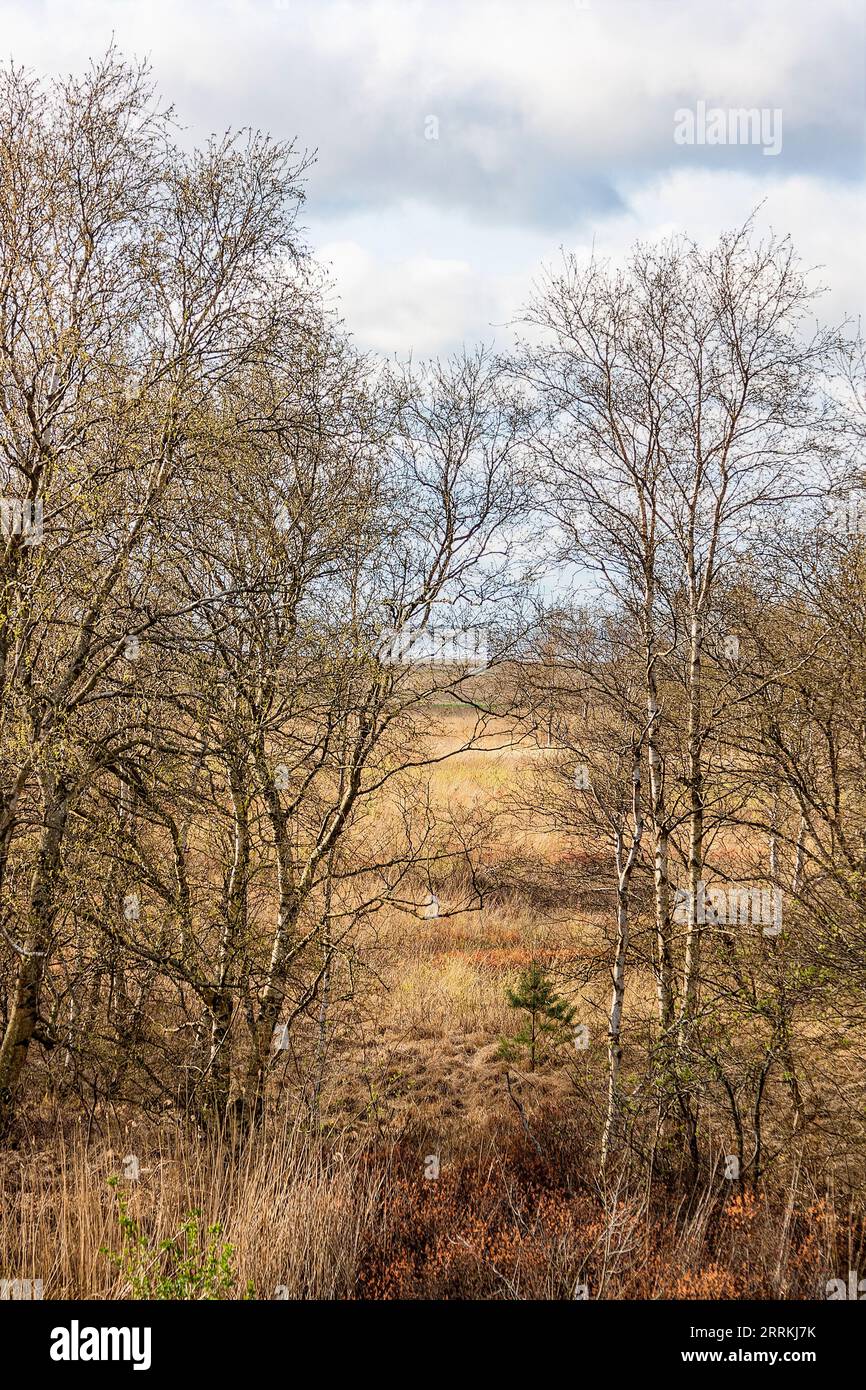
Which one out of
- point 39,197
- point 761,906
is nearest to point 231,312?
point 39,197

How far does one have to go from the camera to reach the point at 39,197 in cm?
577

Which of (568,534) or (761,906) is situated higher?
(568,534)

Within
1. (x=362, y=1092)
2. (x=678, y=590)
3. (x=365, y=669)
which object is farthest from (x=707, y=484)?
(x=362, y=1092)

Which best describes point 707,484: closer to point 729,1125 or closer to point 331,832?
point 331,832

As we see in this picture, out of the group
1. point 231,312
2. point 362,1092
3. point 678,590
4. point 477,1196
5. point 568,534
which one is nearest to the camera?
point 231,312

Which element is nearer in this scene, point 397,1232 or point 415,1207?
point 397,1232

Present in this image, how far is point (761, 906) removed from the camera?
7.64 metres

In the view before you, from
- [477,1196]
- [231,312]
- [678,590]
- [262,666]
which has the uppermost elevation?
[231,312]

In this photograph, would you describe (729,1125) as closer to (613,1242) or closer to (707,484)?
(613,1242)

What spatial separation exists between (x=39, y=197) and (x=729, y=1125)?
33.1 ft

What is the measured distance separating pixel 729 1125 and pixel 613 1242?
121 inches
